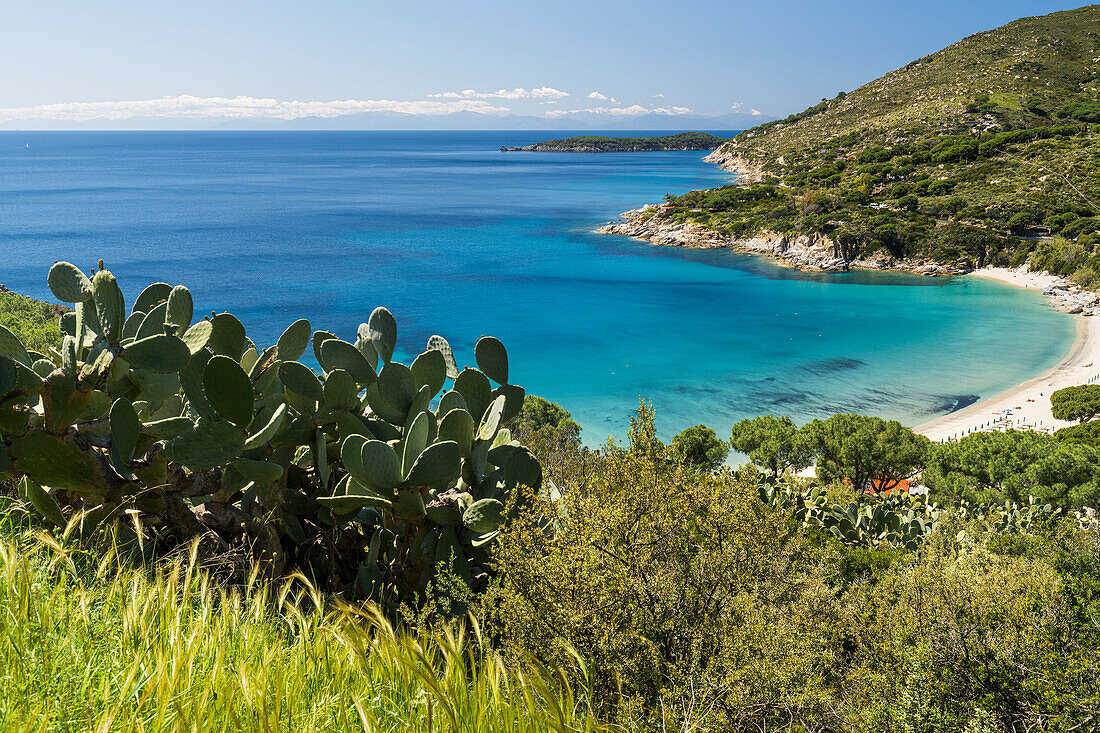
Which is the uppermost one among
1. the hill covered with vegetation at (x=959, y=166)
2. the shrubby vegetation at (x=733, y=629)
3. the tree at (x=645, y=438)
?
the hill covered with vegetation at (x=959, y=166)

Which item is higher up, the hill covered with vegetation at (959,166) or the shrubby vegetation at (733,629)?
the hill covered with vegetation at (959,166)

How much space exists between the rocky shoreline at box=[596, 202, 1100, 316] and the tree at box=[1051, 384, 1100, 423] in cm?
1829

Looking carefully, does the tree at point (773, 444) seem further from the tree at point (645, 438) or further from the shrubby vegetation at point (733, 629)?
the tree at point (645, 438)

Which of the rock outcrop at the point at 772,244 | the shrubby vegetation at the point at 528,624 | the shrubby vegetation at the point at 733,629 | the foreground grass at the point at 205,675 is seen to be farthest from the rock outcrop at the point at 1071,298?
the foreground grass at the point at 205,675

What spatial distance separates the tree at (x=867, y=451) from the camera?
16.0 meters

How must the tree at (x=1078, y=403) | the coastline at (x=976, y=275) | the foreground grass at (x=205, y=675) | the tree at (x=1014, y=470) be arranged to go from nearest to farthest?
1. the foreground grass at (x=205, y=675)
2. the tree at (x=1014, y=470)
3. the tree at (x=1078, y=403)
4. the coastline at (x=976, y=275)

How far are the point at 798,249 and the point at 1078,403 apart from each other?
34716mm

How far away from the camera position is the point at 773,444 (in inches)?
715

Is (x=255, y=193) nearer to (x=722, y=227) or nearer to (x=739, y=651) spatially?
(x=722, y=227)

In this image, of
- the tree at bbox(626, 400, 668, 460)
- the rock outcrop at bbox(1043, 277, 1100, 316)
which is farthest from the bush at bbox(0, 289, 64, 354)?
the rock outcrop at bbox(1043, 277, 1100, 316)

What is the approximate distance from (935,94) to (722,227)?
4220 centimetres

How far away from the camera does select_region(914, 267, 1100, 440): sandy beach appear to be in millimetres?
23234

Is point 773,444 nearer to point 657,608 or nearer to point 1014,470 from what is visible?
point 1014,470

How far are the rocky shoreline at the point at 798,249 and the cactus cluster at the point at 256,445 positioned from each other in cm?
4572
